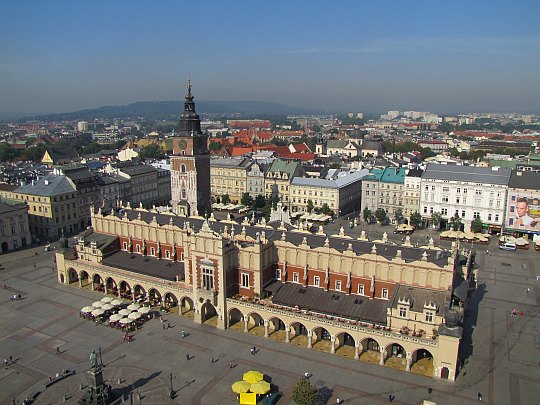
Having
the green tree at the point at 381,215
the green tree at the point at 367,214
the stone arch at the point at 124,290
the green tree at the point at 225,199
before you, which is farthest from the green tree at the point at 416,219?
the stone arch at the point at 124,290

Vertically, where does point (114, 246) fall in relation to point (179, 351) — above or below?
above

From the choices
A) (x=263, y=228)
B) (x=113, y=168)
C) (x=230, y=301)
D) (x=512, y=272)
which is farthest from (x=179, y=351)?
(x=113, y=168)

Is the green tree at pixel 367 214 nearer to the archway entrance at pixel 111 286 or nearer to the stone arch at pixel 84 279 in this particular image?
the archway entrance at pixel 111 286

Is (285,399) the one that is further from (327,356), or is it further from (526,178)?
(526,178)

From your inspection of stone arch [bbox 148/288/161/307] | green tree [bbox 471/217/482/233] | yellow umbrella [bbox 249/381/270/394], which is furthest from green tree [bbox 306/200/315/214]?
yellow umbrella [bbox 249/381/270/394]

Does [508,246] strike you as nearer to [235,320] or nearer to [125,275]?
[235,320]

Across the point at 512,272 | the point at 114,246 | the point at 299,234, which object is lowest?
the point at 512,272
